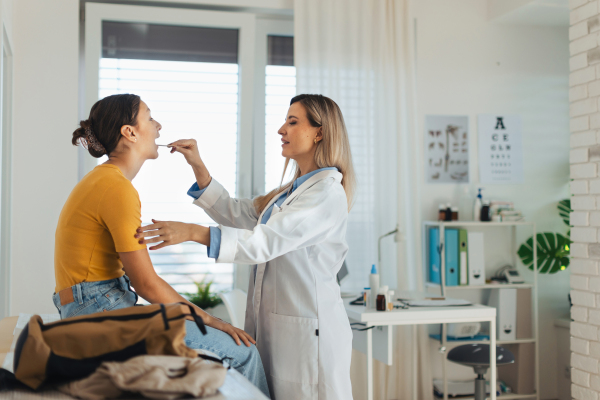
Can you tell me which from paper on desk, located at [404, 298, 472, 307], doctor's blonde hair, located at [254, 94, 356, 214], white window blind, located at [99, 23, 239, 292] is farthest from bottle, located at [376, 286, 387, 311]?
white window blind, located at [99, 23, 239, 292]

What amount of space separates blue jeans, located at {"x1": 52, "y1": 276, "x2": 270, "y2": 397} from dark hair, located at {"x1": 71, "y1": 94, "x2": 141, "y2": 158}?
39 centimetres

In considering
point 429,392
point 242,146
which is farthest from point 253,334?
point 429,392

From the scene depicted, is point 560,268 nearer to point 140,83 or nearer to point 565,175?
point 565,175

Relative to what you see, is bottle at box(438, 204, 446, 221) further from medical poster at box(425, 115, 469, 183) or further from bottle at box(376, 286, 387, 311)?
bottle at box(376, 286, 387, 311)

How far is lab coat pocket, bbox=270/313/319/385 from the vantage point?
1.67 m

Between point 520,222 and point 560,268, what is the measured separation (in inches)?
20.2

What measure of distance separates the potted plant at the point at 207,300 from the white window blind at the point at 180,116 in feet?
0.21

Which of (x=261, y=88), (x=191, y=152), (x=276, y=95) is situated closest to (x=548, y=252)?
(x=276, y=95)

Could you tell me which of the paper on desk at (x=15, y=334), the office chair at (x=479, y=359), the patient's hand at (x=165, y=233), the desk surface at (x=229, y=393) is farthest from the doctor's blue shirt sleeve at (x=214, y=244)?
the office chair at (x=479, y=359)

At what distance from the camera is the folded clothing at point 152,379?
0.92m

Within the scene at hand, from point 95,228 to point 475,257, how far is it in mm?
2657

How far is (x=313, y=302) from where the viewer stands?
1691 mm

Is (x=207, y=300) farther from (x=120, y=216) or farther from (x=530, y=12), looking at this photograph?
(x=530, y=12)

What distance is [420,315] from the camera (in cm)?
250
